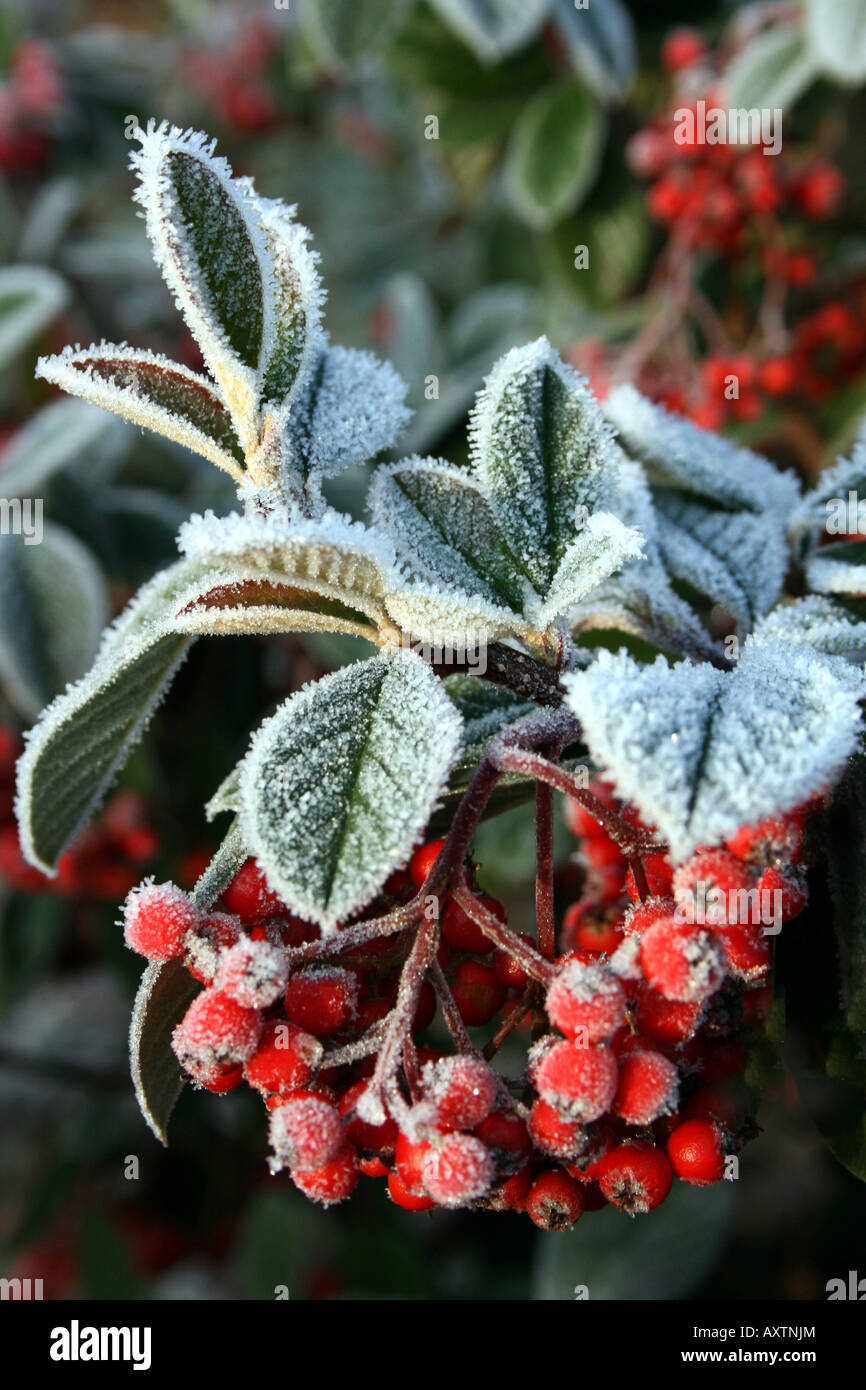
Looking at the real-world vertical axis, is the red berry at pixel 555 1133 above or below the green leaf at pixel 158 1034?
below

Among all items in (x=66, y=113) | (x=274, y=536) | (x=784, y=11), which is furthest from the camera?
(x=66, y=113)

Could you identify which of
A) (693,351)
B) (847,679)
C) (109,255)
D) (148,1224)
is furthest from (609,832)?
(148,1224)

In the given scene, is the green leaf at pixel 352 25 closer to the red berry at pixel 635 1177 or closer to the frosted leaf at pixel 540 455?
the frosted leaf at pixel 540 455

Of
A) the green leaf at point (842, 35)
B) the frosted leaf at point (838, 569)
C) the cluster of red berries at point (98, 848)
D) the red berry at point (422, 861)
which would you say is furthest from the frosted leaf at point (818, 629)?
the cluster of red berries at point (98, 848)

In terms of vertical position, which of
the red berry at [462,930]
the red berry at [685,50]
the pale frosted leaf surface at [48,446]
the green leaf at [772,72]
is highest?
the red berry at [685,50]
